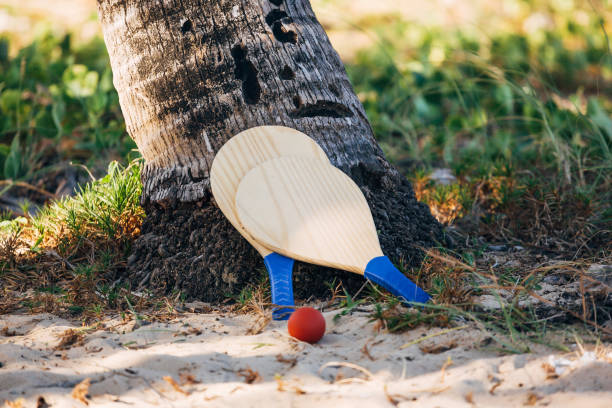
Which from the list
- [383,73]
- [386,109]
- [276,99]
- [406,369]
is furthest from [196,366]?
[383,73]

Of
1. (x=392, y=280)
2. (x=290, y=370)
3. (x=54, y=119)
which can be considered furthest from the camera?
(x=54, y=119)

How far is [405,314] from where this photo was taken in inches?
72.7

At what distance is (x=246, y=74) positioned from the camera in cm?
227

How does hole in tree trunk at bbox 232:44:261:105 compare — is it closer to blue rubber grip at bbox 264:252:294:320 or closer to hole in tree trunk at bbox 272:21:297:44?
hole in tree trunk at bbox 272:21:297:44

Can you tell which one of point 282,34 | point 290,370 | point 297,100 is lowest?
point 290,370

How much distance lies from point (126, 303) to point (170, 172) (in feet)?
1.69

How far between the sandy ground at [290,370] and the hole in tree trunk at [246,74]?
2.82 ft

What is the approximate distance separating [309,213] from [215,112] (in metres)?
0.52

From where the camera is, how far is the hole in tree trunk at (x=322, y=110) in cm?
230

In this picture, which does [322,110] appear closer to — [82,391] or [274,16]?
[274,16]

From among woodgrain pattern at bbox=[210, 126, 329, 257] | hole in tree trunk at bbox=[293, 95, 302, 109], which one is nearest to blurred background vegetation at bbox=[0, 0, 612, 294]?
woodgrain pattern at bbox=[210, 126, 329, 257]

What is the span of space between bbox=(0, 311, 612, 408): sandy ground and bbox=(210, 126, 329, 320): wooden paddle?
27cm

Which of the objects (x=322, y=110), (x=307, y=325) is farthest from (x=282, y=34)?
(x=307, y=325)

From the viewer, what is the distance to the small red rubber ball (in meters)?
1.78
